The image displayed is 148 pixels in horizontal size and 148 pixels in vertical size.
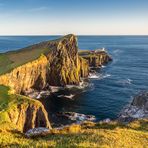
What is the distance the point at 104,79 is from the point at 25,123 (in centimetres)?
7150

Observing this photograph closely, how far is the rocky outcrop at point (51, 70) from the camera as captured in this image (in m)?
103

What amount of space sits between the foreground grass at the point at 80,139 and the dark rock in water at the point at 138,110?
9.79 m

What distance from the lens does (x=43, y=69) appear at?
384 feet

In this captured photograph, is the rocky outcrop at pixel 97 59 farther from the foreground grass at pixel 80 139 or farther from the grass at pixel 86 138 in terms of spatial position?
the foreground grass at pixel 80 139

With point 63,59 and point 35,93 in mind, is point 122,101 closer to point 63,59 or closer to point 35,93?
point 35,93

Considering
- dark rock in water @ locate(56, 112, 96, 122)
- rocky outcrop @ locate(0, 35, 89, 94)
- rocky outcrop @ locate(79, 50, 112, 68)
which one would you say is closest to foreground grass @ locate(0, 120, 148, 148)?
dark rock in water @ locate(56, 112, 96, 122)

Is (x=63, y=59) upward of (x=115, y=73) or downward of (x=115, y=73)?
upward

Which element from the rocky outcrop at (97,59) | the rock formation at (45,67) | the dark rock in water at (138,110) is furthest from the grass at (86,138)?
the rocky outcrop at (97,59)

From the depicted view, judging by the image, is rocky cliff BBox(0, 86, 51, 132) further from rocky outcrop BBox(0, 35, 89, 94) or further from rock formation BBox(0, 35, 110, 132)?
rocky outcrop BBox(0, 35, 89, 94)

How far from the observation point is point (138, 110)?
4856 centimetres

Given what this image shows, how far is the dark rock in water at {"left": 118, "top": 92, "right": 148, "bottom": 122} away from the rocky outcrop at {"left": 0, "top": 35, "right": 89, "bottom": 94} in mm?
51194

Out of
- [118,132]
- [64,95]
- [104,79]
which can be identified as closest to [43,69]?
[64,95]

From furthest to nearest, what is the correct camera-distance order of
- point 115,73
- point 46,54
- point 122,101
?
point 115,73
point 46,54
point 122,101

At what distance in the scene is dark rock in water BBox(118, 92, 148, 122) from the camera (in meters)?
45.7
